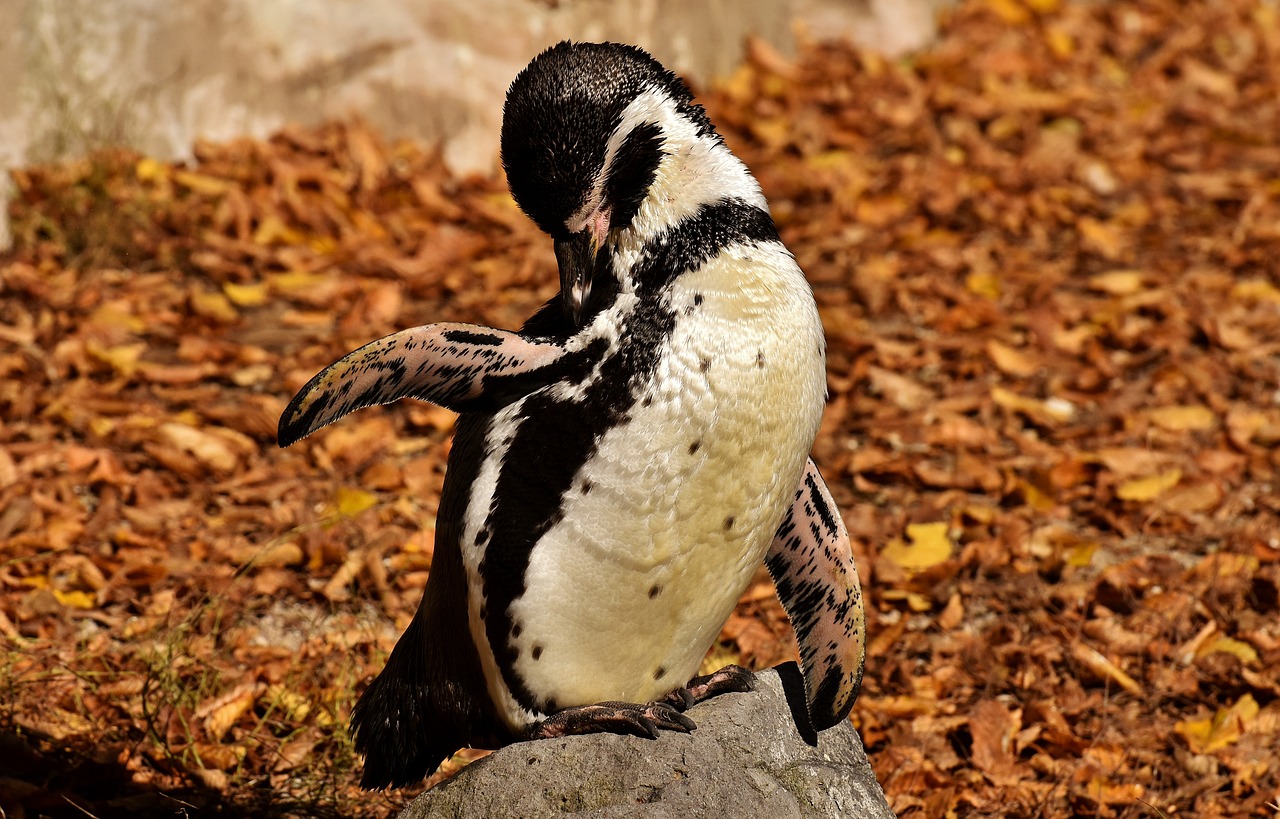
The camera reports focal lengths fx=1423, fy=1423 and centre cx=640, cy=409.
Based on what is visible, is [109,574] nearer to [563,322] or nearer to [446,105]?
[563,322]

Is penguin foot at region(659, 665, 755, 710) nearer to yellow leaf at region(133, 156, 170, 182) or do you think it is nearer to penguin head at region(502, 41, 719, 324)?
penguin head at region(502, 41, 719, 324)

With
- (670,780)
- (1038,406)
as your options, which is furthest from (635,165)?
(1038,406)

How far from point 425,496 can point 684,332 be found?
250 cm

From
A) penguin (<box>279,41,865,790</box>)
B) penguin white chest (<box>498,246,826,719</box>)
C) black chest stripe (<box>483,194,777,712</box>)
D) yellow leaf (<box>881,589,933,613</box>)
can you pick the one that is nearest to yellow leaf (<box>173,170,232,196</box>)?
yellow leaf (<box>881,589,933,613</box>)

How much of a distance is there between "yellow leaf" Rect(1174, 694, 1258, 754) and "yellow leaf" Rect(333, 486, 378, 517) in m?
2.56

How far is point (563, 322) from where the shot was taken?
8.78 feet

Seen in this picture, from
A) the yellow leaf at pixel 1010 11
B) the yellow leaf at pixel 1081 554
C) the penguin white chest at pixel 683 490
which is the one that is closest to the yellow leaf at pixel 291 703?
the penguin white chest at pixel 683 490

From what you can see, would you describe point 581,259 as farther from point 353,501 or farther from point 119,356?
point 119,356

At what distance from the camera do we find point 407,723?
9.29 ft

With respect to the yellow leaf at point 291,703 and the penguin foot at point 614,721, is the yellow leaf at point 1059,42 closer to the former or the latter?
the yellow leaf at point 291,703

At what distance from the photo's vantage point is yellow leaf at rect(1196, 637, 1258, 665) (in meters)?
3.93

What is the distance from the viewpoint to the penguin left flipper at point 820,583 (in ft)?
9.30

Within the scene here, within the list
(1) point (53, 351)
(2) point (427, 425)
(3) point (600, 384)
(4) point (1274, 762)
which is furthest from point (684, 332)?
(1) point (53, 351)

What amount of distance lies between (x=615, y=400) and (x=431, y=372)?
0.33 m
